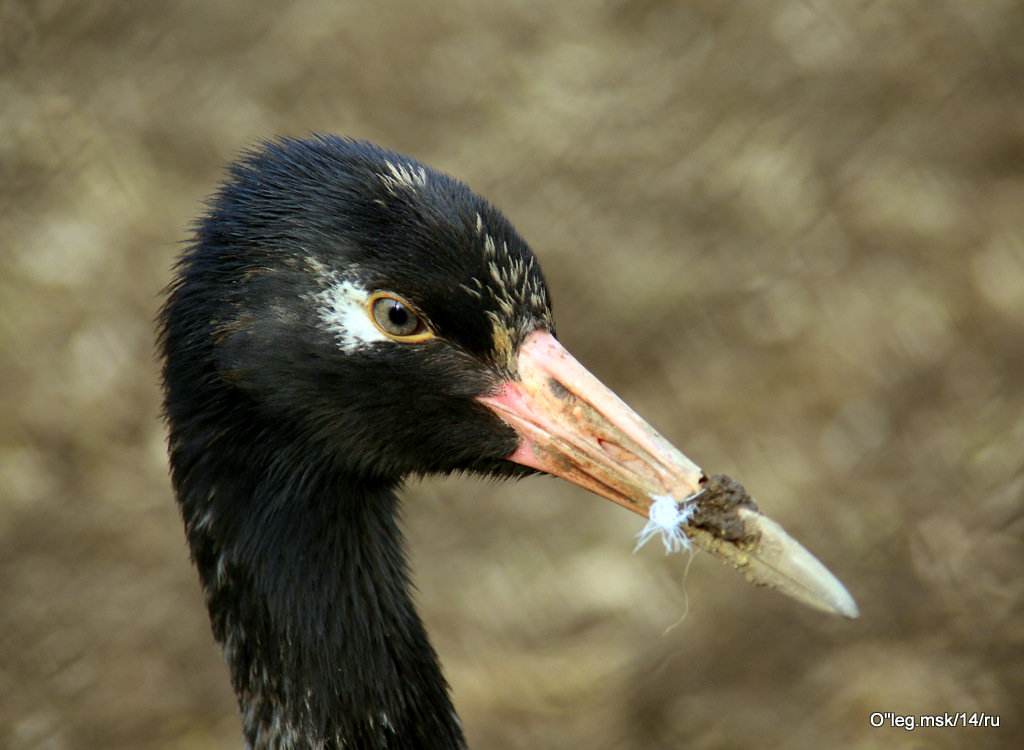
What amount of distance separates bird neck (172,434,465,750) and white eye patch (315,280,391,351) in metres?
0.42

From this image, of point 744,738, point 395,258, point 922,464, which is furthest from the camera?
point 922,464

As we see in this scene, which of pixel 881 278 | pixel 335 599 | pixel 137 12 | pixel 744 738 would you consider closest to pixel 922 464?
pixel 881 278

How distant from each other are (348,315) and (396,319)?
0.14 meters

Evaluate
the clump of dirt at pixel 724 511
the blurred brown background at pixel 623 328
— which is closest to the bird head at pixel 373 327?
the clump of dirt at pixel 724 511

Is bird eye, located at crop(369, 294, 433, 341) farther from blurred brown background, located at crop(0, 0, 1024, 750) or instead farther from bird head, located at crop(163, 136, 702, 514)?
blurred brown background, located at crop(0, 0, 1024, 750)

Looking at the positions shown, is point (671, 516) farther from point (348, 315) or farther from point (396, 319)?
point (348, 315)

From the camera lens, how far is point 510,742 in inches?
240

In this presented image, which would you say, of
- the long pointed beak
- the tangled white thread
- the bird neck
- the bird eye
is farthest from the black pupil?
the tangled white thread

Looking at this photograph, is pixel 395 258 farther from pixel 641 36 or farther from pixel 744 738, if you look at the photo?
pixel 641 36

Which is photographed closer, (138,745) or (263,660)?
(263,660)

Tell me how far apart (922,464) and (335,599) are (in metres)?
4.29

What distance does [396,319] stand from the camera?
318 centimetres

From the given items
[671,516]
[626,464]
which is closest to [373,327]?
[626,464]

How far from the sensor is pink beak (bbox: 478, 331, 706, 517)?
9.80 ft
